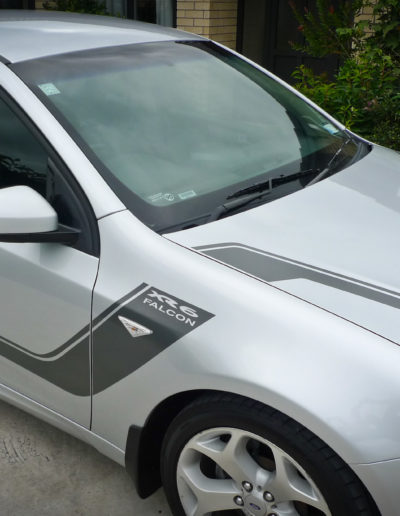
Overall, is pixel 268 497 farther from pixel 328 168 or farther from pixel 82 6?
pixel 82 6

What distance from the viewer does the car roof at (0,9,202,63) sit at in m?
2.44

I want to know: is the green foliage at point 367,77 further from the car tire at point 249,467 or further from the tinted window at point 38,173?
the car tire at point 249,467

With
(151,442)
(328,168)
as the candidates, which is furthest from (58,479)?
(328,168)

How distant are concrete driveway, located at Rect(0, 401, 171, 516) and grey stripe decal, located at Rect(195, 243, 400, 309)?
108 cm

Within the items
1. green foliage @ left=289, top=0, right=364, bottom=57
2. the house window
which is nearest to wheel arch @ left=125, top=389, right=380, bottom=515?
green foliage @ left=289, top=0, right=364, bottom=57

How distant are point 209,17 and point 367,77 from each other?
119 inches

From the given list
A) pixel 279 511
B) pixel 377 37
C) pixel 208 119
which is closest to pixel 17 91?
pixel 208 119

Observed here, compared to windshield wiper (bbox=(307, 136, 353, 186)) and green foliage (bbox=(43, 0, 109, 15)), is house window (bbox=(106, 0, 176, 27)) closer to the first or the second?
green foliage (bbox=(43, 0, 109, 15))

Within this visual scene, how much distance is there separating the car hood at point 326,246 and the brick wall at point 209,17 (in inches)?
210

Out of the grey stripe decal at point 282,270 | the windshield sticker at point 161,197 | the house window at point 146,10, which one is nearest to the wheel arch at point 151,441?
the grey stripe decal at point 282,270

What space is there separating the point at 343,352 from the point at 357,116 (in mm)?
3326

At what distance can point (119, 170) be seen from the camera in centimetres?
218

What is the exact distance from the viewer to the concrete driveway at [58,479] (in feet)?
8.00

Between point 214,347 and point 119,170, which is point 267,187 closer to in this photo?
point 119,170
